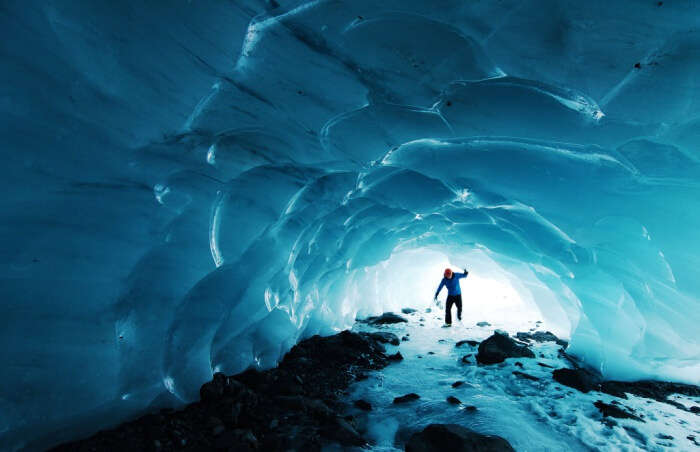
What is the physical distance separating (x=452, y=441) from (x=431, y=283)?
2249cm

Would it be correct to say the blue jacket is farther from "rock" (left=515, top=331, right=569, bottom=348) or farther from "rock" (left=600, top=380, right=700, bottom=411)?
"rock" (left=600, top=380, right=700, bottom=411)

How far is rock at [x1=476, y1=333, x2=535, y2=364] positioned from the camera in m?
6.37

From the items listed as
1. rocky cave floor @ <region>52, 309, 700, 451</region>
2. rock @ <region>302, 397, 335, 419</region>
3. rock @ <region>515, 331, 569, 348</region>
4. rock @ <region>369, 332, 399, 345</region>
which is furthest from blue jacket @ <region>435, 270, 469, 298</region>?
rock @ <region>302, 397, 335, 419</region>

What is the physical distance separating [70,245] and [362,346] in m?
5.41

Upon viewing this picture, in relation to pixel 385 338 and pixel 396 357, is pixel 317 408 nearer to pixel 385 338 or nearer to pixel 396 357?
pixel 396 357

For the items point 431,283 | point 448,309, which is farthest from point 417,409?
point 431,283

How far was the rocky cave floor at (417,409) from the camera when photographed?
3.13m

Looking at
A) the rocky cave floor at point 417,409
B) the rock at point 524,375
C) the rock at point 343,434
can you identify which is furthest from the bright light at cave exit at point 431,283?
the rock at point 343,434

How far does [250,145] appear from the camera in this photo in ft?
11.4

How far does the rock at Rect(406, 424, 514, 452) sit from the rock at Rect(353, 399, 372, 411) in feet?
3.73

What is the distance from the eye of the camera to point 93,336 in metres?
2.64

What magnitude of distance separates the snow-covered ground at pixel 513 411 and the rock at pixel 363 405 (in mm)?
80

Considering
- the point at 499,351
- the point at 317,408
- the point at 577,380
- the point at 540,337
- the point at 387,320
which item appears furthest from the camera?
the point at 387,320

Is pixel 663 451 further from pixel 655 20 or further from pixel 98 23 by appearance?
pixel 98 23
